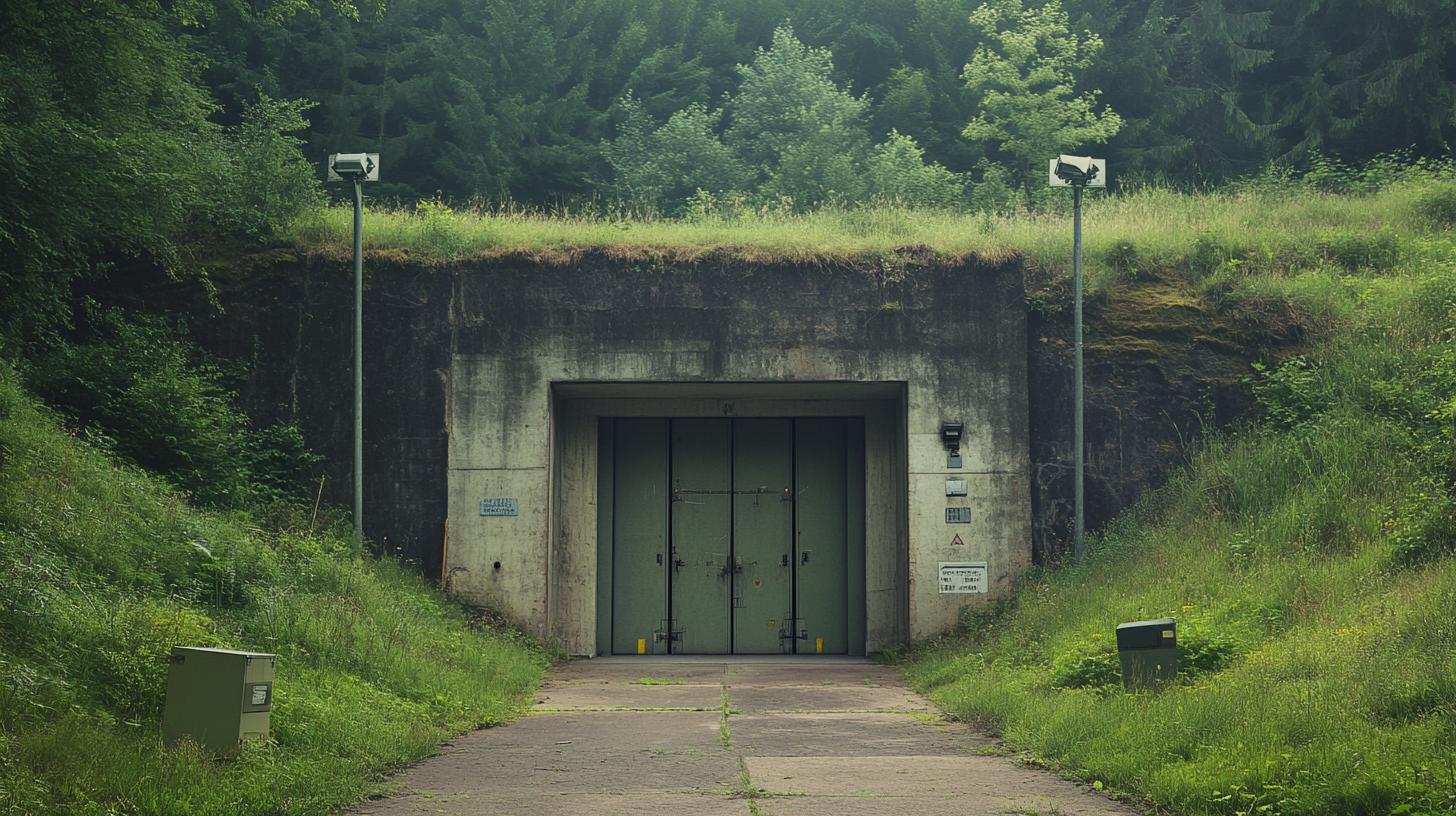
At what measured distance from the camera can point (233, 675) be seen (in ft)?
26.8

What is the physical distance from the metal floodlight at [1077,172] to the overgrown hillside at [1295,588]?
2555 millimetres

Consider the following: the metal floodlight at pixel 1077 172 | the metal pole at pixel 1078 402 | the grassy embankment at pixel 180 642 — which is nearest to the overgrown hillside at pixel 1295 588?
the metal pole at pixel 1078 402

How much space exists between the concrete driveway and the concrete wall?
102 inches

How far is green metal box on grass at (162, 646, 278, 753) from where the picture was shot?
8.11 meters

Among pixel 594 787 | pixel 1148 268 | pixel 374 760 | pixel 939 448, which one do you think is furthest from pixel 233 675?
pixel 1148 268

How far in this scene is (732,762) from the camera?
971cm

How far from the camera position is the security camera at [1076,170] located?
52.3ft

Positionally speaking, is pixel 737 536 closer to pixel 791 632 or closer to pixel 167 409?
pixel 791 632

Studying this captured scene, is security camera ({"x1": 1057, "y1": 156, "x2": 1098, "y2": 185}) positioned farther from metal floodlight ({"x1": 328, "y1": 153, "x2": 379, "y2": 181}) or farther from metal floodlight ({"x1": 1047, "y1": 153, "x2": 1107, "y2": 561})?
metal floodlight ({"x1": 328, "y1": 153, "x2": 379, "y2": 181})

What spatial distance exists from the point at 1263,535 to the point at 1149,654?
4.30 m

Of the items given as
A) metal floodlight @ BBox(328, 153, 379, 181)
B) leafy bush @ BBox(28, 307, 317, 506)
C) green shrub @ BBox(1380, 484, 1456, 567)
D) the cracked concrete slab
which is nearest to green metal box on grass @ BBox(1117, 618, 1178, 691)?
green shrub @ BBox(1380, 484, 1456, 567)

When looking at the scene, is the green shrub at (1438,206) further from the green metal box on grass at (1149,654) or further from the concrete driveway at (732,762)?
the green metal box on grass at (1149,654)

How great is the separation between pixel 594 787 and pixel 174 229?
11.4m

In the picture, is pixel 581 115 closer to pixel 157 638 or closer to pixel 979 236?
pixel 979 236
